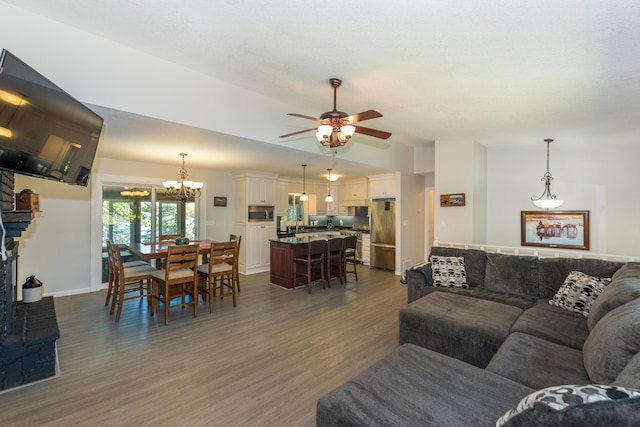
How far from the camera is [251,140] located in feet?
12.2

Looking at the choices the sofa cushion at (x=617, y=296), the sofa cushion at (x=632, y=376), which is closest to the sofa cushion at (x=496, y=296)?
the sofa cushion at (x=617, y=296)

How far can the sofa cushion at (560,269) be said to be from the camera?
2943mm

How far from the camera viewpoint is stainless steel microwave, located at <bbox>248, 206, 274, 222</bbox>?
6.71 meters

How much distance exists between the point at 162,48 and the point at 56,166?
4.37 feet

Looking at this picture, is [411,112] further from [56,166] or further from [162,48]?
[56,166]

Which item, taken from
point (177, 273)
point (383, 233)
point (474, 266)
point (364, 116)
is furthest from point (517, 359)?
point (383, 233)

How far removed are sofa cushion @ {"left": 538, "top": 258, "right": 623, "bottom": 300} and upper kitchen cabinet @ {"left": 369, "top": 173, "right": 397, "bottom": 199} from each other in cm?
359

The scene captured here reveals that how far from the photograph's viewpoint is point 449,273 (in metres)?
3.72

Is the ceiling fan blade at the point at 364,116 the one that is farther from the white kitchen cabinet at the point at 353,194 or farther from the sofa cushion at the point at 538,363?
the white kitchen cabinet at the point at 353,194

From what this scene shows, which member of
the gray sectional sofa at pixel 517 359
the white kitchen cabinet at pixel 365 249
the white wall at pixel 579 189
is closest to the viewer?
the gray sectional sofa at pixel 517 359

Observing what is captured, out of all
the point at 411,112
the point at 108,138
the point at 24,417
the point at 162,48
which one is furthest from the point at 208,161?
the point at 24,417

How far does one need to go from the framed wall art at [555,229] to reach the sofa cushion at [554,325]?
2.82 m

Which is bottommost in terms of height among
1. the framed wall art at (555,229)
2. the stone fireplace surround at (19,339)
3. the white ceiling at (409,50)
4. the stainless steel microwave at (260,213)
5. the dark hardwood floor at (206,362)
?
the dark hardwood floor at (206,362)

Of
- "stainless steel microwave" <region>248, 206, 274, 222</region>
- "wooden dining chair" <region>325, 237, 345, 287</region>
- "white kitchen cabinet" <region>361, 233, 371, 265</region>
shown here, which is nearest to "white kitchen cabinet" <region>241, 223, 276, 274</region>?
"stainless steel microwave" <region>248, 206, 274, 222</region>
